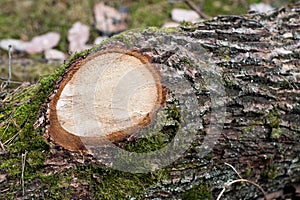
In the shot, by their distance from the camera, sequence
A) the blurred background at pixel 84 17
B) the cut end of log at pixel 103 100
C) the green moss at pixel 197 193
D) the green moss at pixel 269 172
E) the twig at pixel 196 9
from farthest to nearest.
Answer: the twig at pixel 196 9 → the blurred background at pixel 84 17 → the green moss at pixel 269 172 → the green moss at pixel 197 193 → the cut end of log at pixel 103 100

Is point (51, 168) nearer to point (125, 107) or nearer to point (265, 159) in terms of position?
point (125, 107)

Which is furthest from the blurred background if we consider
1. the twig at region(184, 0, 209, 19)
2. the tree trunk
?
the tree trunk

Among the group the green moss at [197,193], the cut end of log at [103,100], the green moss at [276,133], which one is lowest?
the green moss at [197,193]

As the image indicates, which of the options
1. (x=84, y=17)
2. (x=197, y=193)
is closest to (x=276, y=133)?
(x=197, y=193)

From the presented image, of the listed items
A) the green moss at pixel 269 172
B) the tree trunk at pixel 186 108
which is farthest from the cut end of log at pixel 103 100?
the green moss at pixel 269 172

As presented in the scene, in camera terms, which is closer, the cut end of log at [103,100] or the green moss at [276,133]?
the cut end of log at [103,100]

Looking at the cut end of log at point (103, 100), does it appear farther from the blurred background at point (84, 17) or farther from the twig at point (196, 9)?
the twig at point (196, 9)
